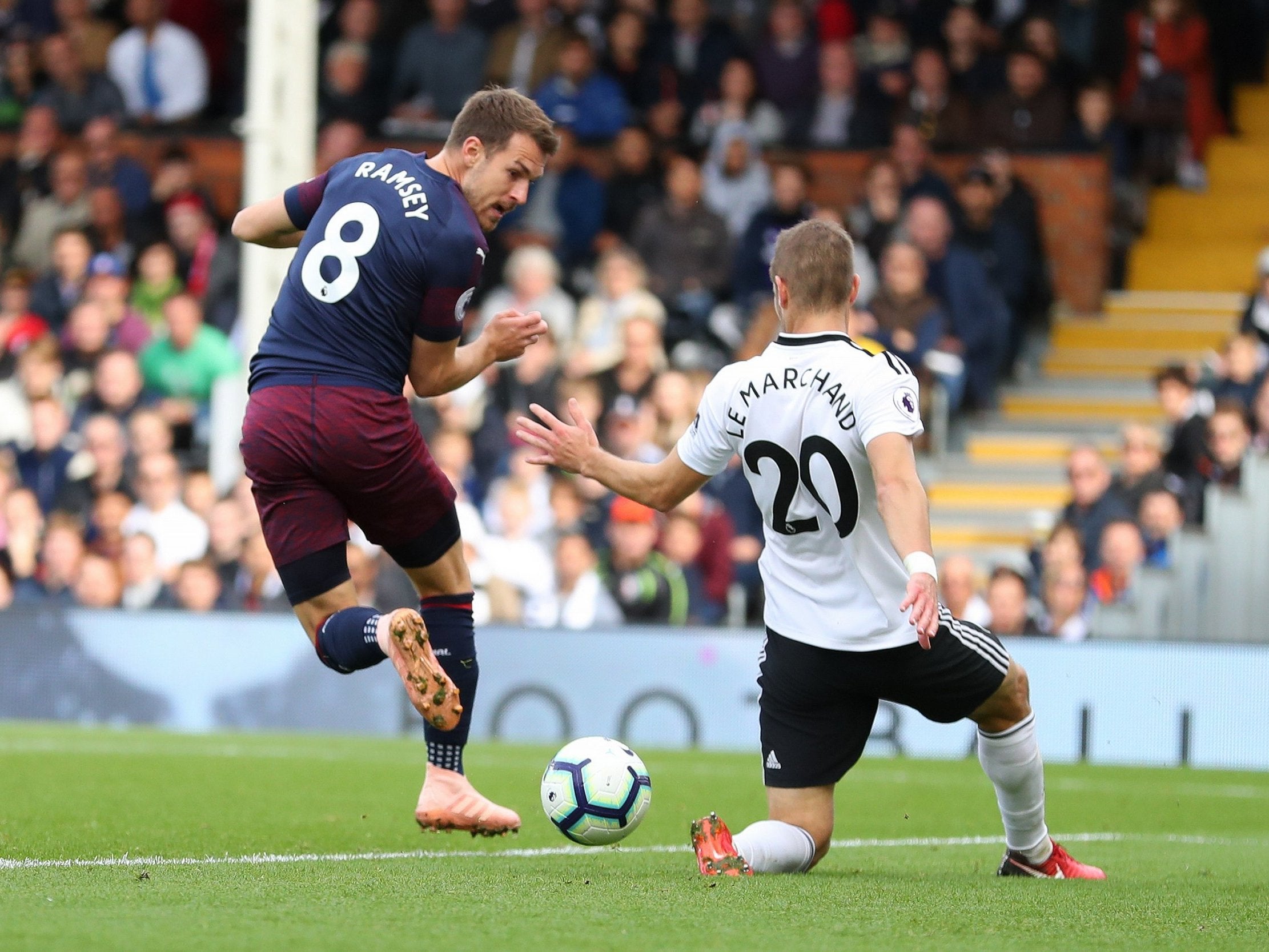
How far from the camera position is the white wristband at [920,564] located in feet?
17.8

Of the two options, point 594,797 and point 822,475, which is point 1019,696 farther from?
point 594,797

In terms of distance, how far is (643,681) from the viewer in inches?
494

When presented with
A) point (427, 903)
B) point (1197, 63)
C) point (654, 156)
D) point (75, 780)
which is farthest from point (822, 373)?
point (1197, 63)

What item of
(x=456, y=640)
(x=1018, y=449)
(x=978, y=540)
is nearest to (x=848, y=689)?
(x=456, y=640)

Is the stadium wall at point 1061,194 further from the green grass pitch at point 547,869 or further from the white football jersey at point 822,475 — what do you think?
the white football jersey at point 822,475

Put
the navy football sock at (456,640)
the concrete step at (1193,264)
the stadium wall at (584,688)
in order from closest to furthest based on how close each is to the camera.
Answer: the navy football sock at (456,640) < the stadium wall at (584,688) < the concrete step at (1193,264)

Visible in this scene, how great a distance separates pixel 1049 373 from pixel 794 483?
11.9 m

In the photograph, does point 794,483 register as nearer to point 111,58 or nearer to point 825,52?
point 825,52

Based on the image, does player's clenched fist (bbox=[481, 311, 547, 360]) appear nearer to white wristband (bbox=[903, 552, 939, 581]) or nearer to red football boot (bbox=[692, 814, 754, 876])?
white wristband (bbox=[903, 552, 939, 581])

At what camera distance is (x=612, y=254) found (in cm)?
1587

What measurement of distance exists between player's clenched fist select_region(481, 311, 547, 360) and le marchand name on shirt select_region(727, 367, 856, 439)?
0.62 meters

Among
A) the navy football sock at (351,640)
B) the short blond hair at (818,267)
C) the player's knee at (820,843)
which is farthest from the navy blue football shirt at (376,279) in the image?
the player's knee at (820,843)

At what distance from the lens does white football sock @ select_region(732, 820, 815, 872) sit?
586 centimetres

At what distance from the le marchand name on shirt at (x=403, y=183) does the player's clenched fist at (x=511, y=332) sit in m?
0.37
